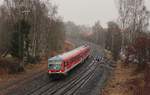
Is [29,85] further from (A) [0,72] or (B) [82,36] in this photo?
(B) [82,36]

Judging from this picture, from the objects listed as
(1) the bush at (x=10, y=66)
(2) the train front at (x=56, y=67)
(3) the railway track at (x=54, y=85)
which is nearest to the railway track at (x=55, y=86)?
(3) the railway track at (x=54, y=85)

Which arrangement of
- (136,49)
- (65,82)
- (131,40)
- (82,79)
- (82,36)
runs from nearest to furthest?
(65,82)
(82,79)
(136,49)
(131,40)
(82,36)

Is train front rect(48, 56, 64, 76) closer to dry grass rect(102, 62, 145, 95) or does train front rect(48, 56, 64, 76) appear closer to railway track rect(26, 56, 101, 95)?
railway track rect(26, 56, 101, 95)

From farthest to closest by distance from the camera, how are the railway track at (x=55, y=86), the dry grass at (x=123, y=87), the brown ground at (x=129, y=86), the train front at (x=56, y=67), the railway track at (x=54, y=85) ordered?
the train front at (x=56, y=67), the railway track at (x=54, y=85), the railway track at (x=55, y=86), the dry grass at (x=123, y=87), the brown ground at (x=129, y=86)

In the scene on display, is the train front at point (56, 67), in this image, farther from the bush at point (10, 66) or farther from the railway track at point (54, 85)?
the bush at point (10, 66)

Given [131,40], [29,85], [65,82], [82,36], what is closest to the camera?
[29,85]

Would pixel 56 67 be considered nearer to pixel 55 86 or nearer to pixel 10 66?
pixel 55 86

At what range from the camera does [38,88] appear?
1344 inches

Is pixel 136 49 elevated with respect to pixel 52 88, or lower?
elevated

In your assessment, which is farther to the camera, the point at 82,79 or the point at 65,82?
the point at 82,79

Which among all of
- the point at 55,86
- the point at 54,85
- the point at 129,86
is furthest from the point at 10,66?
the point at 129,86

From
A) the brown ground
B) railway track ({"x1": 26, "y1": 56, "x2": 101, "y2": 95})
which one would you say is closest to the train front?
railway track ({"x1": 26, "y1": 56, "x2": 101, "y2": 95})

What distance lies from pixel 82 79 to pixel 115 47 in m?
35.0

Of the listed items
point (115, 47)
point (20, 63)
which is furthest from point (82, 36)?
point (20, 63)
